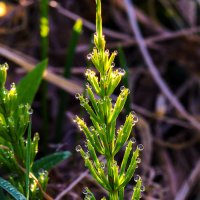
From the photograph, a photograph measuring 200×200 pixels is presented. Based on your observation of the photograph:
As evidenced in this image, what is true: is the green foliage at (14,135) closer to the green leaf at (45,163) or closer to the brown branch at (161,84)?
the green leaf at (45,163)

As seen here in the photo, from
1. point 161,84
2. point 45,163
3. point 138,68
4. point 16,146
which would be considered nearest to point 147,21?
point 138,68

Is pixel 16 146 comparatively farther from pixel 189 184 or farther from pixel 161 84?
pixel 161 84

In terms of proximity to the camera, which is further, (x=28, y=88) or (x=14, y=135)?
(x=28, y=88)

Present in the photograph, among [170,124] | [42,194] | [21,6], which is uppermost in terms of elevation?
[21,6]

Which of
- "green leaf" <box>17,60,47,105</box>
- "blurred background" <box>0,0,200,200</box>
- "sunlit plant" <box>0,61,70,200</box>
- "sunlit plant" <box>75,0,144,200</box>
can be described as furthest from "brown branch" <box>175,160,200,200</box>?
"sunlit plant" <box>75,0,144,200</box>

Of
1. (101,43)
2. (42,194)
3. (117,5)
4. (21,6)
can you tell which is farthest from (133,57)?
(101,43)

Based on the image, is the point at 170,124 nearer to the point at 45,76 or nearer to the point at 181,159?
the point at 181,159

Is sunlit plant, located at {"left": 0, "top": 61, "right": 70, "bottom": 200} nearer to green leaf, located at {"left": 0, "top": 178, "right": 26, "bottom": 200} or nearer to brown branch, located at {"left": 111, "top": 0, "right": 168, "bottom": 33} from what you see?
green leaf, located at {"left": 0, "top": 178, "right": 26, "bottom": 200}

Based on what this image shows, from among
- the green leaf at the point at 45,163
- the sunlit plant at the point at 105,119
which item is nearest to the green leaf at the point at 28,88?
the green leaf at the point at 45,163
